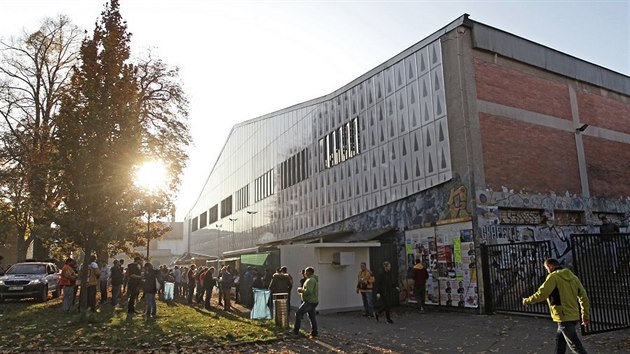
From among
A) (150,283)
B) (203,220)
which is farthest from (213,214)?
(150,283)

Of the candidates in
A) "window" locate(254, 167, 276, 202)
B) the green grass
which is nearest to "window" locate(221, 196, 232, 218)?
"window" locate(254, 167, 276, 202)

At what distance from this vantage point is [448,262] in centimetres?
1606

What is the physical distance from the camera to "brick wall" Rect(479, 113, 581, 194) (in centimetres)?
1614

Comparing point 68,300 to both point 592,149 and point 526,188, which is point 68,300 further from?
→ point 592,149

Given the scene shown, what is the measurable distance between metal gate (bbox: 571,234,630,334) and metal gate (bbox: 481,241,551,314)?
2.06 m

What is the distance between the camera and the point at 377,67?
2067 centimetres

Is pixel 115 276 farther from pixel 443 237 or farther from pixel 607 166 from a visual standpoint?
pixel 607 166

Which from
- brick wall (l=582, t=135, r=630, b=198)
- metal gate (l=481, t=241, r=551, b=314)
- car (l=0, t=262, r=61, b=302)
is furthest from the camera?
brick wall (l=582, t=135, r=630, b=198)

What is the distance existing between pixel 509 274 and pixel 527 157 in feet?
15.4

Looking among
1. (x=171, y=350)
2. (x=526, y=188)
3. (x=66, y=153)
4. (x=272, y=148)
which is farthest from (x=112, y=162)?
(x=272, y=148)

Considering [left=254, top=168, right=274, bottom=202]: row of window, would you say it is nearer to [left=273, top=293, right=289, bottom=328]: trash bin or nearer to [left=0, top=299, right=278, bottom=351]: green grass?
[left=0, top=299, right=278, bottom=351]: green grass

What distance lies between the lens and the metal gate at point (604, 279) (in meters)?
10.6

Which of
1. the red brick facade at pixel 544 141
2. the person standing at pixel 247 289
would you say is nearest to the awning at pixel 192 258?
the person standing at pixel 247 289

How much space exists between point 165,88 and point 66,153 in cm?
1399
